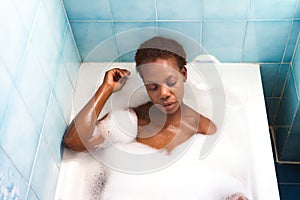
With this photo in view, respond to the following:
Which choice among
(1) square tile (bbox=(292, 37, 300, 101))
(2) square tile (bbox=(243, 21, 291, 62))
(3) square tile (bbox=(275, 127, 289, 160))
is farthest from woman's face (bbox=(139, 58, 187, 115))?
(3) square tile (bbox=(275, 127, 289, 160))

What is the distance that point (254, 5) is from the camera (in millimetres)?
1409

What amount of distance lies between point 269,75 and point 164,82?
1.82 ft

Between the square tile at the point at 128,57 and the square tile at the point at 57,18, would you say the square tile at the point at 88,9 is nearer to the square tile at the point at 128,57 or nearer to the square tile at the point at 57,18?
the square tile at the point at 57,18

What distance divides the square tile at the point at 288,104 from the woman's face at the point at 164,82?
46cm

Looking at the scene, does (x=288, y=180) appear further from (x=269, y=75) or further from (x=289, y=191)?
(x=269, y=75)

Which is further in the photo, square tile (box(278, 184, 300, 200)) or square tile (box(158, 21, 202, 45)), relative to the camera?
square tile (box(278, 184, 300, 200))

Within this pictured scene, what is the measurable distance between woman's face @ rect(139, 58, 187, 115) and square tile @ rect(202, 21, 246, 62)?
0.73 feet

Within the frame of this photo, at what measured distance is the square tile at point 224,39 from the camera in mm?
1487

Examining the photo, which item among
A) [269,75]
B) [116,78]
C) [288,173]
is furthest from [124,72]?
[288,173]

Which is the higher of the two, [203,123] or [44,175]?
[203,123]

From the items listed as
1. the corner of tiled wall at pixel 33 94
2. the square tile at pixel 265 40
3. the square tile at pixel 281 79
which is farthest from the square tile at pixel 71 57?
the square tile at pixel 281 79

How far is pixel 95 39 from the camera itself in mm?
1594

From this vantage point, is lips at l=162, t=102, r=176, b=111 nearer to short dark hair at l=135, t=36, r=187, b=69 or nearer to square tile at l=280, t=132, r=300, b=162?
short dark hair at l=135, t=36, r=187, b=69

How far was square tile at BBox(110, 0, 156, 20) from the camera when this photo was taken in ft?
4.73
